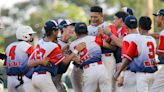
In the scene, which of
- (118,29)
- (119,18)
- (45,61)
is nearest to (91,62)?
(45,61)

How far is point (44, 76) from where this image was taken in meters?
16.5

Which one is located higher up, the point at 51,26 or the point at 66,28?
the point at 51,26

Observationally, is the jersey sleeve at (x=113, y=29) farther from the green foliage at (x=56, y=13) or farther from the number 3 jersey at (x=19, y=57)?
the green foliage at (x=56, y=13)

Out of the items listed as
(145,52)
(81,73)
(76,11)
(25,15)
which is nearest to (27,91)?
(81,73)

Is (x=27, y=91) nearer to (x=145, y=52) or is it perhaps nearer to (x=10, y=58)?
(x=10, y=58)

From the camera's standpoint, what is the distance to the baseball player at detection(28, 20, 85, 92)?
16.4 metres

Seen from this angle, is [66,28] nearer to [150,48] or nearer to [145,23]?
[145,23]

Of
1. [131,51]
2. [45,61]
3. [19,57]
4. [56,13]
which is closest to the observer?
[131,51]

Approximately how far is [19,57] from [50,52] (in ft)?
5.17

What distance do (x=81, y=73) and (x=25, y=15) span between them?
6339 centimetres

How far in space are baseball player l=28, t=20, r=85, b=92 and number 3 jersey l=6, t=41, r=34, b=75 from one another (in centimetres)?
101

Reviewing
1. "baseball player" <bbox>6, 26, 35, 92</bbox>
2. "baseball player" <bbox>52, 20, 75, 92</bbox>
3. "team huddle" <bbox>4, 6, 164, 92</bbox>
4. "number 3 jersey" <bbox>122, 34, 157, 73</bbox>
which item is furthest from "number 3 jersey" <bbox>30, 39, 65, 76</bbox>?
"number 3 jersey" <bbox>122, 34, 157, 73</bbox>

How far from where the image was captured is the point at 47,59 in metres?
16.5

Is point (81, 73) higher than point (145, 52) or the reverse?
the reverse
